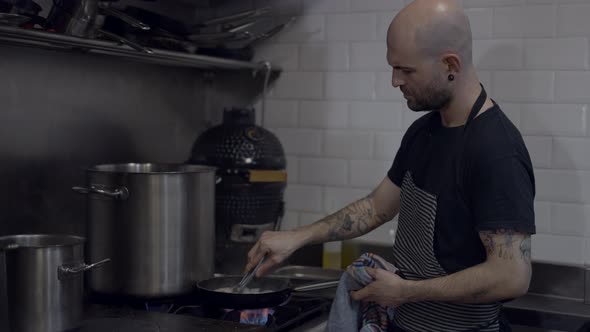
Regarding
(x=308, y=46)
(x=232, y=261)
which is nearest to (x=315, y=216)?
(x=232, y=261)

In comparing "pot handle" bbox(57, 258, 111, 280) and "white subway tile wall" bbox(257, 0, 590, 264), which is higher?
"white subway tile wall" bbox(257, 0, 590, 264)

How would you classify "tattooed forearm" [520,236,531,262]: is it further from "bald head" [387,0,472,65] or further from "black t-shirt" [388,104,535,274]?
"bald head" [387,0,472,65]

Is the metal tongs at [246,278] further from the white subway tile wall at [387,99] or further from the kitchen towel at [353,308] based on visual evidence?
the white subway tile wall at [387,99]

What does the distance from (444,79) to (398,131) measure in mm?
776

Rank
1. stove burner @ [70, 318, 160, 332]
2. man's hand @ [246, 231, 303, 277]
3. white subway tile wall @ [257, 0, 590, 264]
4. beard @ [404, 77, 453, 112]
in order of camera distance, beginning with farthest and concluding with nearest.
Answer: white subway tile wall @ [257, 0, 590, 264] → man's hand @ [246, 231, 303, 277] → beard @ [404, 77, 453, 112] → stove burner @ [70, 318, 160, 332]

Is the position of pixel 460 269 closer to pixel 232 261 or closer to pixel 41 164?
pixel 232 261

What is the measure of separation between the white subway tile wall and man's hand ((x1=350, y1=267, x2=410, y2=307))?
0.78m

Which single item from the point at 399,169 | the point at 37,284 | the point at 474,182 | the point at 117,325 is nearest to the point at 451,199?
the point at 474,182

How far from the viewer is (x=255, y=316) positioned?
5.79ft

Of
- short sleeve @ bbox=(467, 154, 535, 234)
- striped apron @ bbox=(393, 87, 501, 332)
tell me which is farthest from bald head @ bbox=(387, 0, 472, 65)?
short sleeve @ bbox=(467, 154, 535, 234)

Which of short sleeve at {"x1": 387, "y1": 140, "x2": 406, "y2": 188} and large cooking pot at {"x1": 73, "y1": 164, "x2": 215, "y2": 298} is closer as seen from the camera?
large cooking pot at {"x1": 73, "y1": 164, "x2": 215, "y2": 298}

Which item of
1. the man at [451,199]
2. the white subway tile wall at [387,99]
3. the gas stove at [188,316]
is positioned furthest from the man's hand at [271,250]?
the white subway tile wall at [387,99]

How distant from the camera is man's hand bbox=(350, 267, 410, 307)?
1604 millimetres

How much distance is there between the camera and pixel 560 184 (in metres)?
2.19
